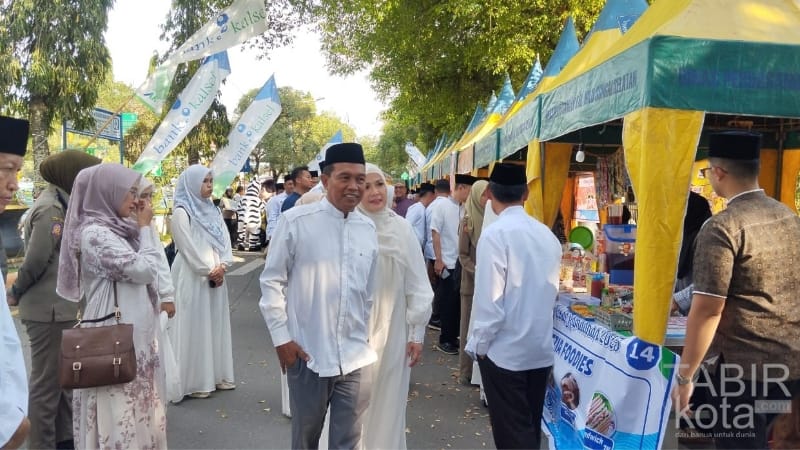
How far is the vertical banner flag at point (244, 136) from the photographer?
8.64 metres

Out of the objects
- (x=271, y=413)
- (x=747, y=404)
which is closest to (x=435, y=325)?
(x=271, y=413)

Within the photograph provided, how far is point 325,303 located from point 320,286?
0.09m

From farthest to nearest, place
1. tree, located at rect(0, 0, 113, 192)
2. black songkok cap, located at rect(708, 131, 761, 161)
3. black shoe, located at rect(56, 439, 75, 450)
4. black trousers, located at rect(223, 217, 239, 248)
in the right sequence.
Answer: black trousers, located at rect(223, 217, 239, 248)
tree, located at rect(0, 0, 113, 192)
black shoe, located at rect(56, 439, 75, 450)
black songkok cap, located at rect(708, 131, 761, 161)

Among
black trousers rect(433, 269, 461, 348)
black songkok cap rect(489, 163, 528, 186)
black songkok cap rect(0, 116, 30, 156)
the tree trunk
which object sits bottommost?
black trousers rect(433, 269, 461, 348)

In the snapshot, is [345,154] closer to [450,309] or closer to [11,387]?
[11,387]

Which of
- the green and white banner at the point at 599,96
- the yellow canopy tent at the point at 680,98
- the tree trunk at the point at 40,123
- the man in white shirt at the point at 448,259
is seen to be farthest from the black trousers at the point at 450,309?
the tree trunk at the point at 40,123

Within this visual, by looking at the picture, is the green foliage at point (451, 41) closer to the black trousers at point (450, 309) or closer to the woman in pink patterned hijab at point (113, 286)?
the black trousers at point (450, 309)

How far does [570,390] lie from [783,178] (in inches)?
171

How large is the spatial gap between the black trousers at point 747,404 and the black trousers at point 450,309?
4.72 meters

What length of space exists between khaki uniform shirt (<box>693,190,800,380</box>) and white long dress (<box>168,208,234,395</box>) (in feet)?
13.9

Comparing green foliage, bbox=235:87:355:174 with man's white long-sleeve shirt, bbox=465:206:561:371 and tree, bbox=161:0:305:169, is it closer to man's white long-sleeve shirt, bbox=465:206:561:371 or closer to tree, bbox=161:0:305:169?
tree, bbox=161:0:305:169

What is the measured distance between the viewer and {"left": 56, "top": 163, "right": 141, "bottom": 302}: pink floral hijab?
3297 mm

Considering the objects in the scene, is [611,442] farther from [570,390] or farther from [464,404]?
[464,404]

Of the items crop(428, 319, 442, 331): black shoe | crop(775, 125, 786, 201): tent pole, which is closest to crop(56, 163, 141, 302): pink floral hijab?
crop(428, 319, 442, 331): black shoe
